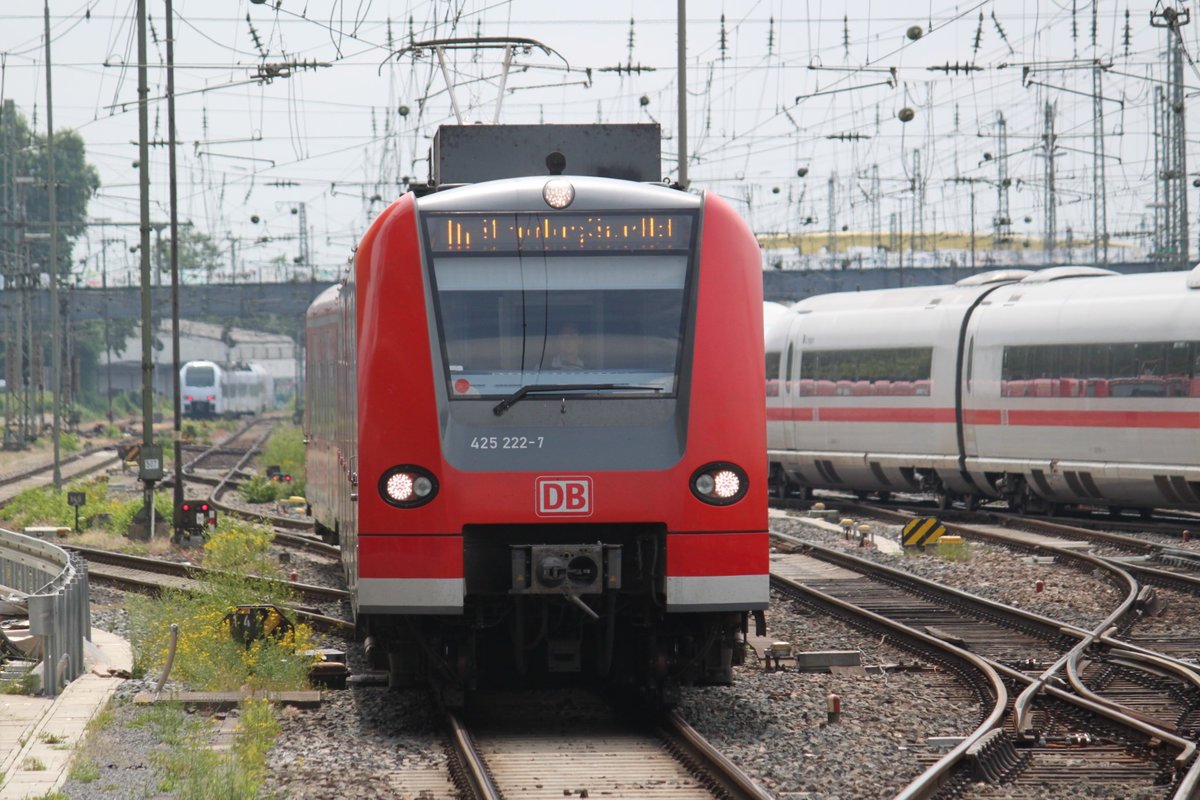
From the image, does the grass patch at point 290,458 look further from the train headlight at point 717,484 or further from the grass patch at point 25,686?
the train headlight at point 717,484

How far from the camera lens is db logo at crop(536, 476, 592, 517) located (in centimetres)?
920

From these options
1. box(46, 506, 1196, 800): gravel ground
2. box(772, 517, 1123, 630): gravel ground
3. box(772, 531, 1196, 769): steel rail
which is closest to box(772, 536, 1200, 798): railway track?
box(772, 531, 1196, 769): steel rail

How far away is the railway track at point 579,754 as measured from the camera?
7945mm

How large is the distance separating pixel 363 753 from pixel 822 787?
2450 millimetres

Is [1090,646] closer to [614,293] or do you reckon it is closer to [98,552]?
[614,293]

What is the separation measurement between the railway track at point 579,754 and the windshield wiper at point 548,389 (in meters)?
1.75

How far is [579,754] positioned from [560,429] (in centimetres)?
174

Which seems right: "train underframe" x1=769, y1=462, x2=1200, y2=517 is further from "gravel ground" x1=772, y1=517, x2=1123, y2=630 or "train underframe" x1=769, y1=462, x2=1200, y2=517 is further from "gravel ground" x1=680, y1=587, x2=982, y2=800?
"gravel ground" x1=680, y1=587, x2=982, y2=800

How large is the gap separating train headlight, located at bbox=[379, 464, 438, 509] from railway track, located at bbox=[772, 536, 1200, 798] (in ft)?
9.88

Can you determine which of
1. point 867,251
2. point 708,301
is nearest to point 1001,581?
point 708,301

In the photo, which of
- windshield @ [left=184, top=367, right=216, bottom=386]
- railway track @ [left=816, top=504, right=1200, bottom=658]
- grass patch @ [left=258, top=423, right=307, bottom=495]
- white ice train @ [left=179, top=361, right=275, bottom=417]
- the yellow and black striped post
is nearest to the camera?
railway track @ [left=816, top=504, right=1200, bottom=658]

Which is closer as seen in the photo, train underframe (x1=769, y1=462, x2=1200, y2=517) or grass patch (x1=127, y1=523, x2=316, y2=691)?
grass patch (x1=127, y1=523, x2=316, y2=691)

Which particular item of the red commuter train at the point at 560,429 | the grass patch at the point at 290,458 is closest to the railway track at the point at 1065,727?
the red commuter train at the point at 560,429

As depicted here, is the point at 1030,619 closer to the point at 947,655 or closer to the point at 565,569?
the point at 947,655
